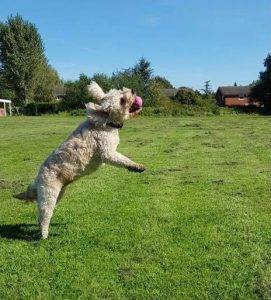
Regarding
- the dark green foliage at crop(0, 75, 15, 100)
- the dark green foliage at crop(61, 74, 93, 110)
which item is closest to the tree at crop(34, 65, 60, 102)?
the dark green foliage at crop(0, 75, 15, 100)

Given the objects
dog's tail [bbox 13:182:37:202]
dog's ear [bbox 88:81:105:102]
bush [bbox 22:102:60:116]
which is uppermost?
dog's ear [bbox 88:81:105:102]

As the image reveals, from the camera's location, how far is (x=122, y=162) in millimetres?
6906

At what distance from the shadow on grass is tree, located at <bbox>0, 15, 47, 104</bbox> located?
233ft

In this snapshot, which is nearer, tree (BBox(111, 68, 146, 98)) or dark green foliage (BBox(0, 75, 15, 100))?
tree (BBox(111, 68, 146, 98))

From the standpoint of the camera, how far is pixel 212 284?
5.69 metres

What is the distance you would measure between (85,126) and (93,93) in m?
0.53

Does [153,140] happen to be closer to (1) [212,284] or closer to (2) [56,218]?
(2) [56,218]

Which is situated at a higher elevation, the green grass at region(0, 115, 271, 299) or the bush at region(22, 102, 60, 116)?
the green grass at region(0, 115, 271, 299)

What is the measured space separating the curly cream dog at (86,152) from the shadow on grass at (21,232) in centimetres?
35

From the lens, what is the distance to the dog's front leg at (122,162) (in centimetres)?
687

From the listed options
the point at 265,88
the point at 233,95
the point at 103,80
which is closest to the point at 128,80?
the point at 103,80

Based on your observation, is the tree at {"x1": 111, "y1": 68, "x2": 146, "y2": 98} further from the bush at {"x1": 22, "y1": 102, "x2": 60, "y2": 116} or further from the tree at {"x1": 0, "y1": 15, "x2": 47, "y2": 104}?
the tree at {"x1": 0, "y1": 15, "x2": 47, "y2": 104}

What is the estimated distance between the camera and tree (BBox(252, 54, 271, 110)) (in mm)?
70125

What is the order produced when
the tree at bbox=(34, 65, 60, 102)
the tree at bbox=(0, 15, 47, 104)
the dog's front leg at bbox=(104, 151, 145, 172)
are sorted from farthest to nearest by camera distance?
the tree at bbox=(34, 65, 60, 102), the tree at bbox=(0, 15, 47, 104), the dog's front leg at bbox=(104, 151, 145, 172)
